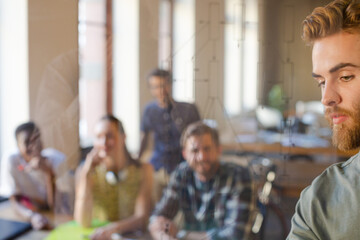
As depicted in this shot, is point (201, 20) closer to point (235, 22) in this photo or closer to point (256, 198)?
point (235, 22)

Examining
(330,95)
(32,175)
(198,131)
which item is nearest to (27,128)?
(32,175)

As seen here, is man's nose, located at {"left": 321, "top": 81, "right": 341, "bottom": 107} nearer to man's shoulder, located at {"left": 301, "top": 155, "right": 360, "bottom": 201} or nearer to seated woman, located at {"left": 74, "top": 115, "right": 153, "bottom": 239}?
man's shoulder, located at {"left": 301, "top": 155, "right": 360, "bottom": 201}

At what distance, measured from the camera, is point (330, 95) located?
2.34 ft

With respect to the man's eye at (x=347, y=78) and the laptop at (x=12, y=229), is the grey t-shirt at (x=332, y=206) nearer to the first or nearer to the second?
the man's eye at (x=347, y=78)

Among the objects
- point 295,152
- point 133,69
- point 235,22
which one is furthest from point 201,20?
point 295,152

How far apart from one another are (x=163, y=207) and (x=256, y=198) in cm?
21

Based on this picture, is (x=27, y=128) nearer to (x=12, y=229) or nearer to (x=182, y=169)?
(x=12, y=229)

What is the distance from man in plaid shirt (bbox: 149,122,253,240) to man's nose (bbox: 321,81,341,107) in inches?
8.5

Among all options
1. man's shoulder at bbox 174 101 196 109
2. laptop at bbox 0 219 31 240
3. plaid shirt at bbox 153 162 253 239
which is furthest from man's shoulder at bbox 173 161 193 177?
laptop at bbox 0 219 31 240

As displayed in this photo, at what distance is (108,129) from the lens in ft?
3.16

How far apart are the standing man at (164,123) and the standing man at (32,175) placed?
0.28 meters

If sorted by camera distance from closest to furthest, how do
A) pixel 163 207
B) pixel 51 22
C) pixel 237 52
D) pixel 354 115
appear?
1. pixel 354 115
2. pixel 237 52
3. pixel 163 207
4. pixel 51 22

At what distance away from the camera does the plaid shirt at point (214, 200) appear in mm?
832

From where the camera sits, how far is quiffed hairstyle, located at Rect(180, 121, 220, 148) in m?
0.85
